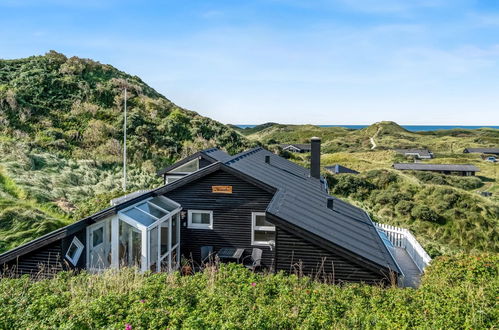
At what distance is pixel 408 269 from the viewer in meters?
12.4

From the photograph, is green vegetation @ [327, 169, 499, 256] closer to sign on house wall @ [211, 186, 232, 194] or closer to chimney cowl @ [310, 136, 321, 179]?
chimney cowl @ [310, 136, 321, 179]

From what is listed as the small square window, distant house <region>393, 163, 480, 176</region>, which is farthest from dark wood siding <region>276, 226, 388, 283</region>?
distant house <region>393, 163, 480, 176</region>

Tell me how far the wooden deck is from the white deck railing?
0.16 metres

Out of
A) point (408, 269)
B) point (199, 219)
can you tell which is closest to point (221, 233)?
point (199, 219)

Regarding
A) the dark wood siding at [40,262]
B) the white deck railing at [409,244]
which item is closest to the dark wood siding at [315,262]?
the white deck railing at [409,244]

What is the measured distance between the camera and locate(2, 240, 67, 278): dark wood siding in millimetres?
8828

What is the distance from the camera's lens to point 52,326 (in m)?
4.78

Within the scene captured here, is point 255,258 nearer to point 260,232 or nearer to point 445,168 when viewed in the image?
point 260,232

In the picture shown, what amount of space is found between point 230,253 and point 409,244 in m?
7.71

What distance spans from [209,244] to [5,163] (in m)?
15.7

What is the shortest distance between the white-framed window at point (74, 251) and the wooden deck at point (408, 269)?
9.77 metres

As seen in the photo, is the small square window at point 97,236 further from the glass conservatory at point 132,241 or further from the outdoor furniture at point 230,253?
the outdoor furniture at point 230,253

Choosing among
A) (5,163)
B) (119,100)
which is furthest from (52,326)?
(119,100)

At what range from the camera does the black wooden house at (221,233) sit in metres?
9.02
